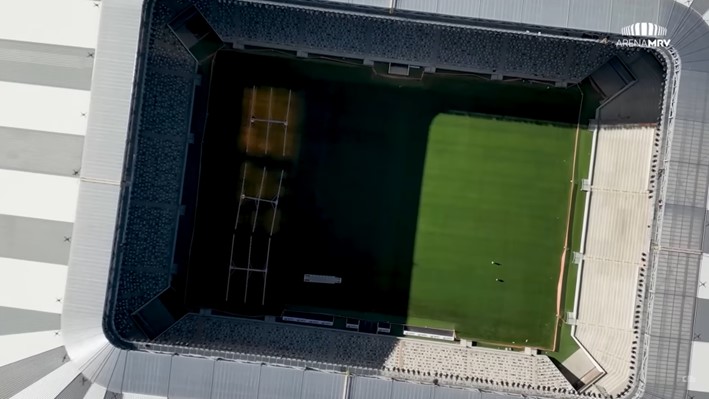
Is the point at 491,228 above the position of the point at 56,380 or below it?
above

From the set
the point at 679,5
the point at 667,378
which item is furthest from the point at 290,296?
the point at 679,5

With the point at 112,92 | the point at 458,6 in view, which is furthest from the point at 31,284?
the point at 458,6

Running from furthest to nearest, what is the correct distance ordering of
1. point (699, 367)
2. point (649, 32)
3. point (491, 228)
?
point (491, 228) < point (699, 367) < point (649, 32)

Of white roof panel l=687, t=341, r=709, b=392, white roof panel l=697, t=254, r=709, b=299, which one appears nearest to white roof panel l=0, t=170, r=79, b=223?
white roof panel l=697, t=254, r=709, b=299

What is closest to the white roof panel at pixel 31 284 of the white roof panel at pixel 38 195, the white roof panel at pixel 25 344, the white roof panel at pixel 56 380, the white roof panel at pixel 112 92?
the white roof panel at pixel 25 344

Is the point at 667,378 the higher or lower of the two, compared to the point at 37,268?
lower

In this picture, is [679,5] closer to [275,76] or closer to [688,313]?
[688,313]

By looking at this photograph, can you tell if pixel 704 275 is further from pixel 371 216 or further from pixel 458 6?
pixel 458 6

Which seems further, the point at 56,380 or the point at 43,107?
the point at 43,107
